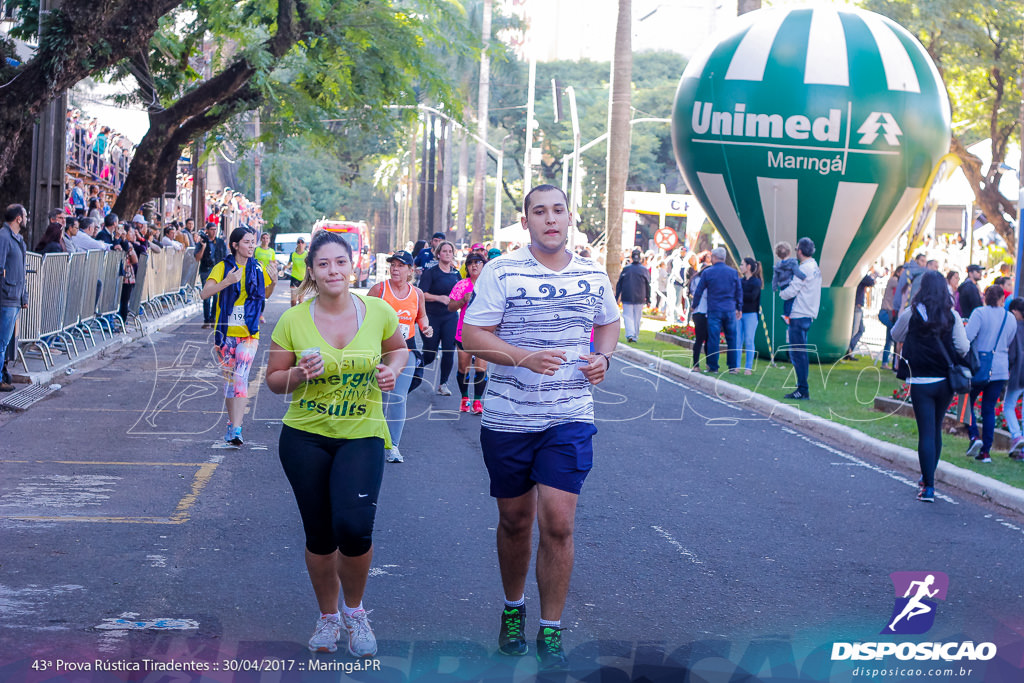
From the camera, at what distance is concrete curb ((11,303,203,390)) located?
13828mm

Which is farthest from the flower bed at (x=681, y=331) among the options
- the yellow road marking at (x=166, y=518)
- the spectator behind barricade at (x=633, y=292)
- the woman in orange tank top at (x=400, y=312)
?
the yellow road marking at (x=166, y=518)

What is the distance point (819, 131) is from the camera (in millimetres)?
19984

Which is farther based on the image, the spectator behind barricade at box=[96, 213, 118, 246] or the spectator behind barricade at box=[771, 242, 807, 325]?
the spectator behind barricade at box=[96, 213, 118, 246]

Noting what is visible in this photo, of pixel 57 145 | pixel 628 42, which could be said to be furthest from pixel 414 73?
pixel 57 145

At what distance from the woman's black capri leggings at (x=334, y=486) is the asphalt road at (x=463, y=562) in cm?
53

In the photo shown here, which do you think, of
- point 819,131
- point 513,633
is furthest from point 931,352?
point 819,131

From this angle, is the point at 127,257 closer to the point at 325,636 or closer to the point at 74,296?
the point at 74,296

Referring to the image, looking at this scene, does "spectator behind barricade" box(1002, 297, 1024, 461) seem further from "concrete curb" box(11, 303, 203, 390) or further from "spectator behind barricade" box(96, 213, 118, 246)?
"spectator behind barricade" box(96, 213, 118, 246)

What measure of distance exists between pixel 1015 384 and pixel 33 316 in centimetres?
1105

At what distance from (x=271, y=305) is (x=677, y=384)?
18.8 m

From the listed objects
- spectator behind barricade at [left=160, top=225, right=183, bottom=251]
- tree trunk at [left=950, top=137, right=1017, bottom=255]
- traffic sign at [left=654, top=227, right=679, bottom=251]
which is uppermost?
tree trunk at [left=950, top=137, right=1017, bottom=255]

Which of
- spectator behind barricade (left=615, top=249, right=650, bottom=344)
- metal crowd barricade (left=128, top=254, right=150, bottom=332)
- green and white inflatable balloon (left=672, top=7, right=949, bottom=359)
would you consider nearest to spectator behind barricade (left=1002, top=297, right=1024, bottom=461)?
green and white inflatable balloon (left=672, top=7, right=949, bottom=359)

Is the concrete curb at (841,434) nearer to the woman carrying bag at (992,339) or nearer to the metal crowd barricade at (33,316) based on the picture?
the woman carrying bag at (992,339)

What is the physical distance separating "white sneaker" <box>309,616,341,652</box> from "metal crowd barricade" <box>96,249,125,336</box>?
1476 cm
